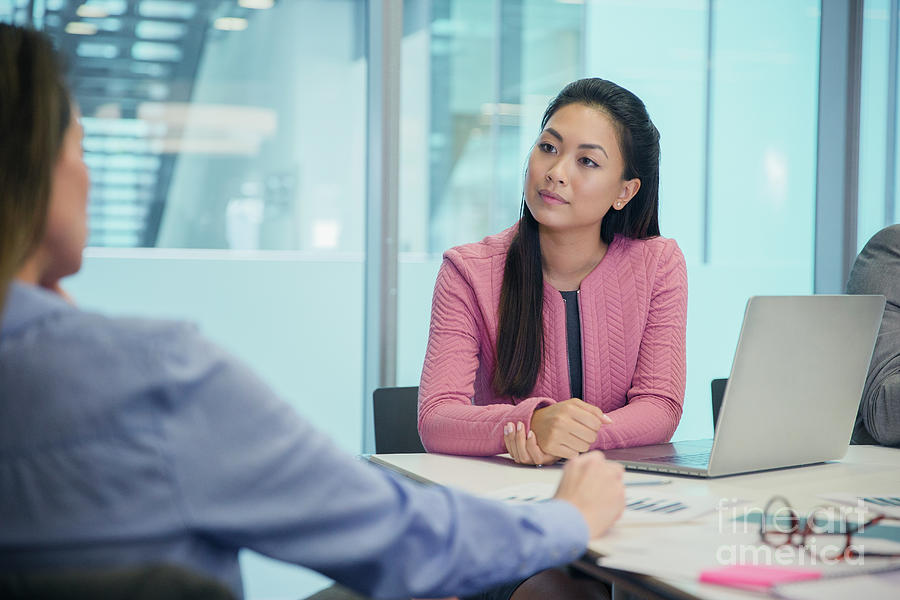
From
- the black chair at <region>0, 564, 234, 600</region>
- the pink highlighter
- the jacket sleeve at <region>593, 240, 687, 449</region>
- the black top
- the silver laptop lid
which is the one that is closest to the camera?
the black chair at <region>0, 564, 234, 600</region>

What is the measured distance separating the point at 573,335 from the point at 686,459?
1.74 ft

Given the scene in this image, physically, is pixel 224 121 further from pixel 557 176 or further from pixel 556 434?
pixel 556 434

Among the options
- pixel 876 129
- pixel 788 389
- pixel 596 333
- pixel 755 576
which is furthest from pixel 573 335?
pixel 876 129

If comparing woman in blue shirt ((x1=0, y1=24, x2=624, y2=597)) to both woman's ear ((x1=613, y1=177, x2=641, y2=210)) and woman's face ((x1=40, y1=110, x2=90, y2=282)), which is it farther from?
woman's ear ((x1=613, y1=177, x2=641, y2=210))

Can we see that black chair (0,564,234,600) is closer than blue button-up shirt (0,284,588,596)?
Yes

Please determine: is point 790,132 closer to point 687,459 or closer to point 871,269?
point 871,269

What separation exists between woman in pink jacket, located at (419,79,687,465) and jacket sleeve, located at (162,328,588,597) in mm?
929

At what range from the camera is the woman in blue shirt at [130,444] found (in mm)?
682

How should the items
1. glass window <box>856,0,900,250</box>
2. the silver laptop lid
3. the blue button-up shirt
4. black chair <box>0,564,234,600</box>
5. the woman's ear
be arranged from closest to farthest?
black chair <box>0,564,234,600</box> < the blue button-up shirt < the silver laptop lid < the woman's ear < glass window <box>856,0,900,250</box>

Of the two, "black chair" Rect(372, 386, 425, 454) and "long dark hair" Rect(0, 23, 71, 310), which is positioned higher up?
"long dark hair" Rect(0, 23, 71, 310)

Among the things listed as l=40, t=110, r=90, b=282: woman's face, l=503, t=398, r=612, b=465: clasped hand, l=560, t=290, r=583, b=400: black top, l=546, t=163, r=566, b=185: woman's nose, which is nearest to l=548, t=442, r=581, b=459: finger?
l=503, t=398, r=612, b=465: clasped hand

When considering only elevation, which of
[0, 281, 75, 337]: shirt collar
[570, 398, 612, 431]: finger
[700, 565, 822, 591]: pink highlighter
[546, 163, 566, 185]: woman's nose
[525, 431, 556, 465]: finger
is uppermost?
[546, 163, 566, 185]: woman's nose

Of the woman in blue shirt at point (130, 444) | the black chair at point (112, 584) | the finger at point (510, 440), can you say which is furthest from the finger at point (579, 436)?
the black chair at point (112, 584)

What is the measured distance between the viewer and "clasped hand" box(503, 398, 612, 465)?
159 centimetres
